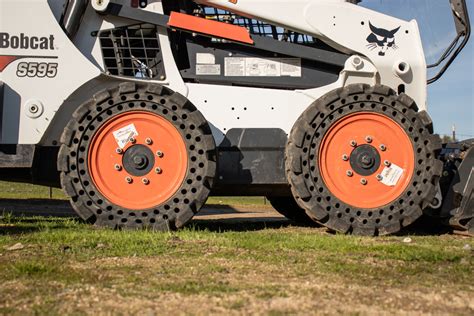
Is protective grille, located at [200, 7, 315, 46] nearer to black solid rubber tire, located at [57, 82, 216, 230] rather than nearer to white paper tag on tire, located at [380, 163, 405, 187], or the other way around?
black solid rubber tire, located at [57, 82, 216, 230]

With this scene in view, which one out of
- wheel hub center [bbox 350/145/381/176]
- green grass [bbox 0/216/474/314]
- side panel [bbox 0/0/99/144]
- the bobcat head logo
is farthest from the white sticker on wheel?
the bobcat head logo

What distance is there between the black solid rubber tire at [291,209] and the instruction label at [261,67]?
2.34 m

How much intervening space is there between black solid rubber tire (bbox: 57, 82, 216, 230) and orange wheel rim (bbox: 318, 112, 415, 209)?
4.48 feet

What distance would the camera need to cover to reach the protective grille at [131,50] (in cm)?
714

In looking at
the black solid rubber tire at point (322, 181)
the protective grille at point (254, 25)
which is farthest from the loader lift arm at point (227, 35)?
the black solid rubber tire at point (322, 181)

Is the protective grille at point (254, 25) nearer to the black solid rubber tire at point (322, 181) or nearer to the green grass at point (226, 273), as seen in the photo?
the black solid rubber tire at point (322, 181)

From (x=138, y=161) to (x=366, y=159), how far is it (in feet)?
8.29


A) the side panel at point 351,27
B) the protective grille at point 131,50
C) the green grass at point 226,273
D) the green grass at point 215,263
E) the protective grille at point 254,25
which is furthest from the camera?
the protective grille at point 254,25

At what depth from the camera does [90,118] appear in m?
6.48

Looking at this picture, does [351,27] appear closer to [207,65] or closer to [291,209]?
[207,65]

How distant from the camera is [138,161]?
21.5 ft

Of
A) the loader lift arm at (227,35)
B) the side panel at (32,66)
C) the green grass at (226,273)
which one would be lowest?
the green grass at (226,273)

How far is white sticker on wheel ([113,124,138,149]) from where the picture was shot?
6.55 m

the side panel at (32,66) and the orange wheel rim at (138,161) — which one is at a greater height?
the side panel at (32,66)
